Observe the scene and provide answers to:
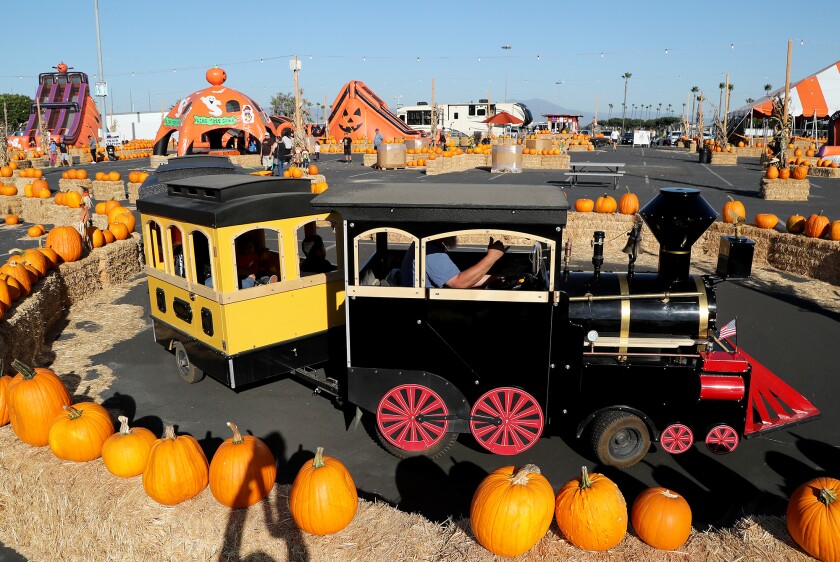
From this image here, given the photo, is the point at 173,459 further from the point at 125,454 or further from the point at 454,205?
the point at 454,205

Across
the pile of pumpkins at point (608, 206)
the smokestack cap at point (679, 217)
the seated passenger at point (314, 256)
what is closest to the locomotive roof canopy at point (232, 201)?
the seated passenger at point (314, 256)

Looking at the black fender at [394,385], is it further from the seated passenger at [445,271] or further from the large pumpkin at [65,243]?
the large pumpkin at [65,243]

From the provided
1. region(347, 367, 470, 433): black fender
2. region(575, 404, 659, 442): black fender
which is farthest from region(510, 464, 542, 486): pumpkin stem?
region(575, 404, 659, 442): black fender

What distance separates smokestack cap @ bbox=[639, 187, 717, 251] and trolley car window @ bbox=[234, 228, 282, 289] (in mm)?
3948

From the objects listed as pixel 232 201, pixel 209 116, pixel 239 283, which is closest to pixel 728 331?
pixel 239 283

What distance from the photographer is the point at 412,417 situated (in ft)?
18.1

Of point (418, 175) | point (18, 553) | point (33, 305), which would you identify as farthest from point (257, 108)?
point (18, 553)

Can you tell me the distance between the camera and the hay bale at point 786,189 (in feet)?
70.0

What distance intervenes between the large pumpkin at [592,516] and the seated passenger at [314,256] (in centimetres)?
453

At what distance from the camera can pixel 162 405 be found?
6.92m

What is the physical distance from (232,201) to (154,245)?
1.90 meters

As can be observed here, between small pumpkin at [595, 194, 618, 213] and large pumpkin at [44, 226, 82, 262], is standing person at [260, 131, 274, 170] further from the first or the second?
large pumpkin at [44, 226, 82, 262]

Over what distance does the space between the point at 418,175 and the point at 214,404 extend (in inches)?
967

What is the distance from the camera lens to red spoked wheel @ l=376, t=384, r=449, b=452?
5.45 meters
